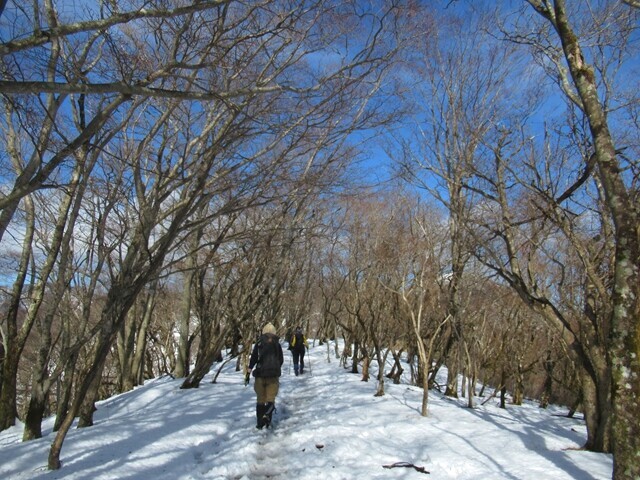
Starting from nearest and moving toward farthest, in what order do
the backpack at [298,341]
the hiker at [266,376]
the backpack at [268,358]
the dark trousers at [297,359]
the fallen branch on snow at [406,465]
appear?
the fallen branch on snow at [406,465], the hiker at [266,376], the backpack at [268,358], the backpack at [298,341], the dark trousers at [297,359]

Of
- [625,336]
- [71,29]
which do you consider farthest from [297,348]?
[71,29]

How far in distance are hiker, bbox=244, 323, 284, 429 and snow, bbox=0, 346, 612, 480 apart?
28cm

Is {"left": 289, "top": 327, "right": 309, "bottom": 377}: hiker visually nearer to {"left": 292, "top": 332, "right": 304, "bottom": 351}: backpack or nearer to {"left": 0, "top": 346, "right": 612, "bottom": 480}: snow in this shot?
{"left": 292, "top": 332, "right": 304, "bottom": 351}: backpack

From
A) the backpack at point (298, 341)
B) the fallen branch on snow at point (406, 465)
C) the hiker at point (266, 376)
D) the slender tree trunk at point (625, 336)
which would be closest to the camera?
the slender tree trunk at point (625, 336)

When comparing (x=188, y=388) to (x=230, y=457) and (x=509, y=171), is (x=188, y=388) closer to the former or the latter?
(x=230, y=457)

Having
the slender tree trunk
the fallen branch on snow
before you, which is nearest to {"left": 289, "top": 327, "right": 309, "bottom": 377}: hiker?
the fallen branch on snow

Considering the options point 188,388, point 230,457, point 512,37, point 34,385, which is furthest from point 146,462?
point 512,37

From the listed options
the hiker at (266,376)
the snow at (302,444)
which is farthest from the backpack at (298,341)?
the hiker at (266,376)

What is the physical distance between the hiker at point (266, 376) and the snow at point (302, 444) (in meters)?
0.28

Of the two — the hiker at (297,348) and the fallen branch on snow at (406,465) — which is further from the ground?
the hiker at (297,348)

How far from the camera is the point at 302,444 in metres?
5.86

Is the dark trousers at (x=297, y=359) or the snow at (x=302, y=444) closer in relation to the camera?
the snow at (x=302, y=444)

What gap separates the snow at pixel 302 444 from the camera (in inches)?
180

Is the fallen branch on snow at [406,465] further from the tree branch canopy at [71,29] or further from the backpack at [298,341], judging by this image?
the backpack at [298,341]
